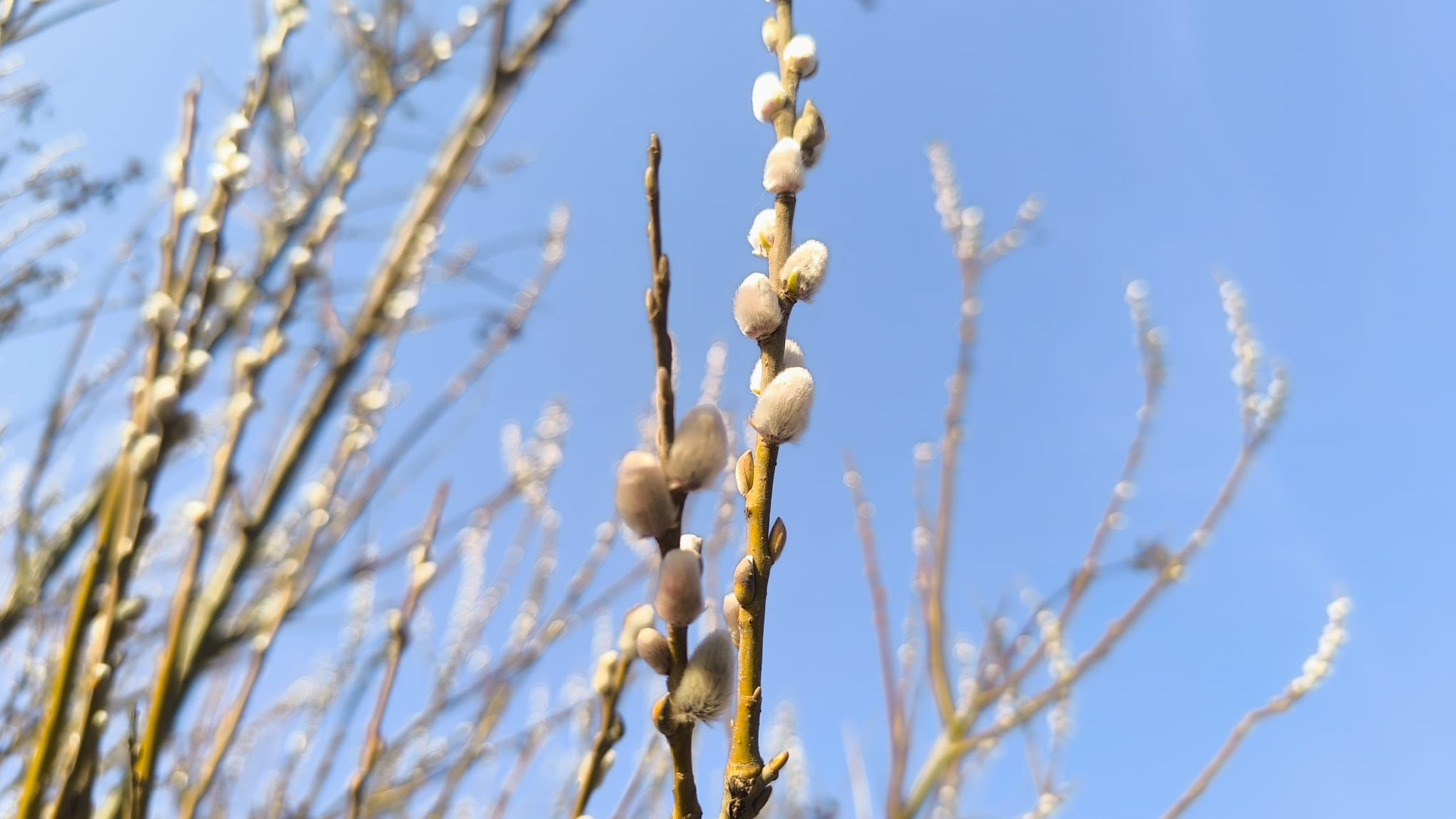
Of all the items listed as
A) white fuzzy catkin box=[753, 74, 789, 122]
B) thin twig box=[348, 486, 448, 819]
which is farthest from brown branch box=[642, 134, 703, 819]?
thin twig box=[348, 486, 448, 819]

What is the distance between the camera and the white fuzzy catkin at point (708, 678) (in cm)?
38

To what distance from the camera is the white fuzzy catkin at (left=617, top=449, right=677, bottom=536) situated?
1.24 ft

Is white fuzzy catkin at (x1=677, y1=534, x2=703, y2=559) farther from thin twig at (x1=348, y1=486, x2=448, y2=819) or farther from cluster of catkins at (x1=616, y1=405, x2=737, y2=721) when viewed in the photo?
thin twig at (x1=348, y1=486, x2=448, y2=819)

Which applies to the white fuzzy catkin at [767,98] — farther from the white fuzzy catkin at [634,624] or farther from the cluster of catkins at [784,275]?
the white fuzzy catkin at [634,624]

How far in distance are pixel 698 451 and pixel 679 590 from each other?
6 centimetres

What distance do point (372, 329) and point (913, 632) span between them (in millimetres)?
1680

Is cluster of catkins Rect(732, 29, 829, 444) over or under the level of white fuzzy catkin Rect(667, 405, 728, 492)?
over

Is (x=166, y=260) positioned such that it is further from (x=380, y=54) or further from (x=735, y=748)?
(x=735, y=748)

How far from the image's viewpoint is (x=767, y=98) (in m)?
0.51

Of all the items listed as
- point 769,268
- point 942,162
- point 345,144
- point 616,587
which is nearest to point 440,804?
point 616,587

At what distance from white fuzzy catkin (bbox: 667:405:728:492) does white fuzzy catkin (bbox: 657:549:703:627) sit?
3 centimetres

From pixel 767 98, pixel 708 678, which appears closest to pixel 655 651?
pixel 708 678

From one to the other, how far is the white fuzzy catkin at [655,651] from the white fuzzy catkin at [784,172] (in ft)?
0.81

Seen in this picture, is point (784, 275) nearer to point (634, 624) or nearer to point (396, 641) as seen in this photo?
point (634, 624)
